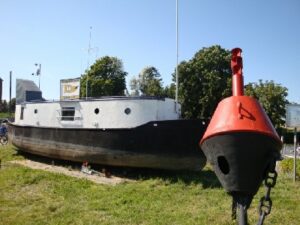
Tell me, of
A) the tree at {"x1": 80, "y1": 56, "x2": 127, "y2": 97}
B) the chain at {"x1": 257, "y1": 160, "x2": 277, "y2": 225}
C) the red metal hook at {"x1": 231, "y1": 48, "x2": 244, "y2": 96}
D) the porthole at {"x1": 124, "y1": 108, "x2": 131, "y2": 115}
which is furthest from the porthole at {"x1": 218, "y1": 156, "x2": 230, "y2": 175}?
the tree at {"x1": 80, "y1": 56, "x2": 127, "y2": 97}

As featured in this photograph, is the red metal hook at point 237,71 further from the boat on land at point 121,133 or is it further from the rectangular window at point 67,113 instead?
the rectangular window at point 67,113

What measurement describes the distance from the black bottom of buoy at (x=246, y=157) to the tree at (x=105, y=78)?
141 feet

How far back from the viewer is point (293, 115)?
37.3 feet

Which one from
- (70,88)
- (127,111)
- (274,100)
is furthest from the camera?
(274,100)

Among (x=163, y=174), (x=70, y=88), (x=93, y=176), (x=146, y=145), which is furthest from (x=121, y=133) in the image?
(x=70, y=88)

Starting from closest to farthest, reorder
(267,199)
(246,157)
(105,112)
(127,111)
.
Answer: (267,199) → (246,157) → (127,111) → (105,112)

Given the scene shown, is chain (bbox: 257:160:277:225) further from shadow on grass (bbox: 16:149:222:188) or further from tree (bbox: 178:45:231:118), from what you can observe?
tree (bbox: 178:45:231:118)

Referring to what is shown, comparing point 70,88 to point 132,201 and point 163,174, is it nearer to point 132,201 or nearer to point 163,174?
point 163,174

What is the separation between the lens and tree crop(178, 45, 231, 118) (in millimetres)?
36719

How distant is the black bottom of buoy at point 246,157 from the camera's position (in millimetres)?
2576

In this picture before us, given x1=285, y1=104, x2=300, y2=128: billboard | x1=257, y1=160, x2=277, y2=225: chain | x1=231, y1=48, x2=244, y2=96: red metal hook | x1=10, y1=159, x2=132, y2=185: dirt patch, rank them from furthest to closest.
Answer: x1=285, y1=104, x2=300, y2=128: billboard, x1=10, y1=159, x2=132, y2=185: dirt patch, x1=231, y1=48, x2=244, y2=96: red metal hook, x1=257, y1=160, x2=277, y2=225: chain

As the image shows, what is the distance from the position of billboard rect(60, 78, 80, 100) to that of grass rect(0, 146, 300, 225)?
508cm

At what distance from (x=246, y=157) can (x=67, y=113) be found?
12.4 metres

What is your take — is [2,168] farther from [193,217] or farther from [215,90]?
[215,90]
